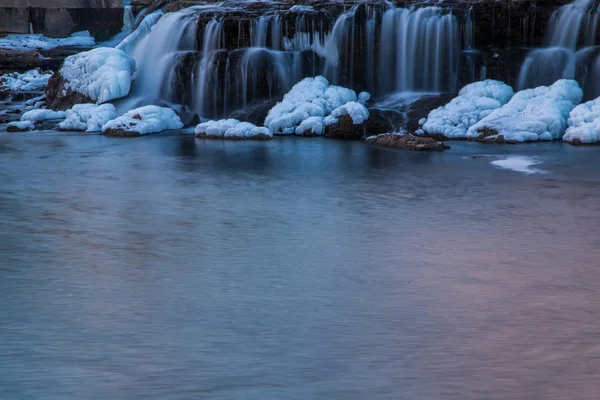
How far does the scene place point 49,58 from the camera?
26.1 metres

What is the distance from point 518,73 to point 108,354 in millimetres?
13298

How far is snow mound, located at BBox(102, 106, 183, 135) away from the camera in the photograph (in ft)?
51.6

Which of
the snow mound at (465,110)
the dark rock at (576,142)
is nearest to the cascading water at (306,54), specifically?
the snow mound at (465,110)

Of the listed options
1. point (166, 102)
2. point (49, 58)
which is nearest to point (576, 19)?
point (166, 102)

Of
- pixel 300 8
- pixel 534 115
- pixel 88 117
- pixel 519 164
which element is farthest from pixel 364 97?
pixel 519 164

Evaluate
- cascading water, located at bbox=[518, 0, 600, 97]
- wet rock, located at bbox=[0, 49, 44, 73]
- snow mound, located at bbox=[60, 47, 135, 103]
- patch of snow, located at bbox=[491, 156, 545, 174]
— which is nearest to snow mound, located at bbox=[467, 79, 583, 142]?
cascading water, located at bbox=[518, 0, 600, 97]

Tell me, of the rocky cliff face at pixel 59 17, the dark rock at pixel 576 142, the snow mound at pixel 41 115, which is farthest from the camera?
the rocky cliff face at pixel 59 17

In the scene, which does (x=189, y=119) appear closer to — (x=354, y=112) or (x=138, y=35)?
(x=354, y=112)

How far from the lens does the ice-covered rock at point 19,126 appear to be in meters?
16.6

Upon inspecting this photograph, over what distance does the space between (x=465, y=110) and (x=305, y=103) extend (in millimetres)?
2820

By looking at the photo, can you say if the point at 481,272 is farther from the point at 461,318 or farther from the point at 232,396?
the point at 232,396

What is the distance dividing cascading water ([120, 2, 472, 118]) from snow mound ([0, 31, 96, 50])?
11.1 m

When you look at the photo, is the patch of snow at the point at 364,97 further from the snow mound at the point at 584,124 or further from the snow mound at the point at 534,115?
the snow mound at the point at 584,124

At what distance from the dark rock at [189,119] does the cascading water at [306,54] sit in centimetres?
60
